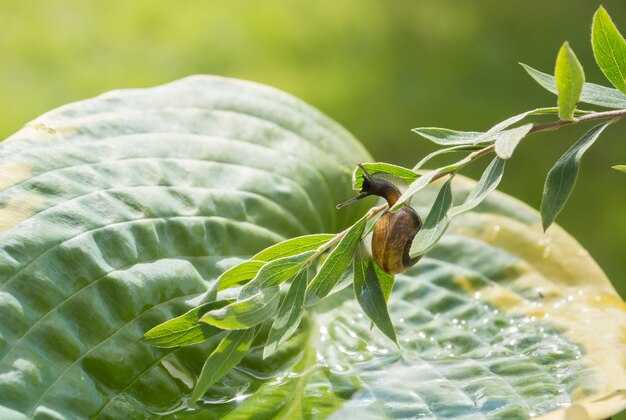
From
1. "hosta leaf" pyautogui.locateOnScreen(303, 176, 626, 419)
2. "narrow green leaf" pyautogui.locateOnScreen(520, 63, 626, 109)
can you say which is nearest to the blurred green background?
A: "hosta leaf" pyautogui.locateOnScreen(303, 176, 626, 419)

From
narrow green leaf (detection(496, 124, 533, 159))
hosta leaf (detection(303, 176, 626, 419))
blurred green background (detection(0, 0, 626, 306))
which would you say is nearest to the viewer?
narrow green leaf (detection(496, 124, 533, 159))

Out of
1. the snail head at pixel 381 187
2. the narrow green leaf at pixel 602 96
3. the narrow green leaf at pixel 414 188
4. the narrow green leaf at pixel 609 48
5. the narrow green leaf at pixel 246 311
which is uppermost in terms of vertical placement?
the narrow green leaf at pixel 609 48

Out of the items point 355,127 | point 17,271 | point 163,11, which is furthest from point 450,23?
point 17,271

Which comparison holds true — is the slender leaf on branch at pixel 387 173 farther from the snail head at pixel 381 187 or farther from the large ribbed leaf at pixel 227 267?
the large ribbed leaf at pixel 227 267

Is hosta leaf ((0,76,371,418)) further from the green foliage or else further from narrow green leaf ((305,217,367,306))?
narrow green leaf ((305,217,367,306))

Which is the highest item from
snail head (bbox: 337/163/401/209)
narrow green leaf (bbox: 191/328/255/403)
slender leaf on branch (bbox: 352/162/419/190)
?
slender leaf on branch (bbox: 352/162/419/190)

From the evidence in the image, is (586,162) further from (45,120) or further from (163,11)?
(45,120)

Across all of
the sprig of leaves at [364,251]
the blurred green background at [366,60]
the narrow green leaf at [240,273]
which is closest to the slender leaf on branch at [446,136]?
the sprig of leaves at [364,251]
